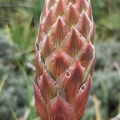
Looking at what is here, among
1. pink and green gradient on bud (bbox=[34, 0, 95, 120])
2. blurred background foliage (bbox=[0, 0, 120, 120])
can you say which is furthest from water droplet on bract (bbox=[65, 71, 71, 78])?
blurred background foliage (bbox=[0, 0, 120, 120])

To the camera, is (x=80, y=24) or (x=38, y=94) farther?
(x=38, y=94)

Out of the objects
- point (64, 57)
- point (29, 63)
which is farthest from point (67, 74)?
point (29, 63)

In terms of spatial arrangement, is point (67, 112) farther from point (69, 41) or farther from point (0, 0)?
point (0, 0)

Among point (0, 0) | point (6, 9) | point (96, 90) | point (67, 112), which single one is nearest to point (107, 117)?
point (96, 90)

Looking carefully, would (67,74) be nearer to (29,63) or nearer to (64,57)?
(64,57)

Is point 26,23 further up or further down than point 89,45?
further down
